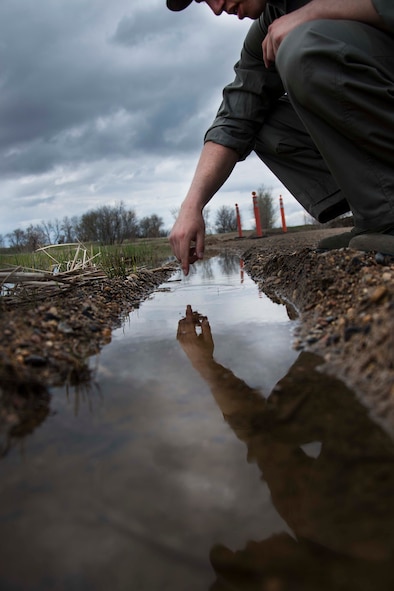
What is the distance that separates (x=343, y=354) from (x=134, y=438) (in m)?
0.59

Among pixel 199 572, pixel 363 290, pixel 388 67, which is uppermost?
pixel 388 67

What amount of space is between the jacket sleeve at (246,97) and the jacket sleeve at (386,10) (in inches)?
25.5

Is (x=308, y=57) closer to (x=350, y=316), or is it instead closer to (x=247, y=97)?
(x=247, y=97)

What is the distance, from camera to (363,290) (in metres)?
1.41

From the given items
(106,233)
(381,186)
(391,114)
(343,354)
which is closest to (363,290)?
(343,354)

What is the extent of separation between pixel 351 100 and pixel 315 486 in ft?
4.71

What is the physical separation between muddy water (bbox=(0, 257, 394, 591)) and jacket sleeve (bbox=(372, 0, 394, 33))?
1.29m

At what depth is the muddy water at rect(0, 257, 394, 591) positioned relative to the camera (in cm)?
55

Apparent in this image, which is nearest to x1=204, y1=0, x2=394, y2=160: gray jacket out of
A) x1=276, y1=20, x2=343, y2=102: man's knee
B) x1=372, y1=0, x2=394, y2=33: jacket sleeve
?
x1=276, y1=20, x2=343, y2=102: man's knee

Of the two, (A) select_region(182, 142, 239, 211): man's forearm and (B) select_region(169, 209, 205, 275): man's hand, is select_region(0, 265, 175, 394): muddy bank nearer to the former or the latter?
(B) select_region(169, 209, 205, 275): man's hand

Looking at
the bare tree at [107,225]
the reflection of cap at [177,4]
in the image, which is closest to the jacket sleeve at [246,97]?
the reflection of cap at [177,4]

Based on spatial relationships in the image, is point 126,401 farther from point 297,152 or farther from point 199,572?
point 297,152

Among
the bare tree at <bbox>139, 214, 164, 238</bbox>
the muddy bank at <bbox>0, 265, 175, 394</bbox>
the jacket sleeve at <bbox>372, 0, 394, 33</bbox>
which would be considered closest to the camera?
the muddy bank at <bbox>0, 265, 175, 394</bbox>

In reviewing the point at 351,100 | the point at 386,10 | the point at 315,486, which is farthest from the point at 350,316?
the point at 386,10
